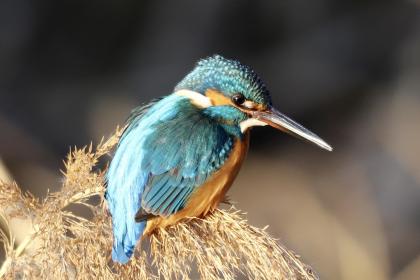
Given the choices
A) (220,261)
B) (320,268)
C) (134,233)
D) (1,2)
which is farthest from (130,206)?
(1,2)

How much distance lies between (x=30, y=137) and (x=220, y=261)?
3720 millimetres

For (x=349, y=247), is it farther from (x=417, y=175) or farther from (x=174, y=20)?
(x=174, y=20)

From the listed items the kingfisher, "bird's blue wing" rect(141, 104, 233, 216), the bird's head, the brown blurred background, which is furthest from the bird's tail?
the brown blurred background

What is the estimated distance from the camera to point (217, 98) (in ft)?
9.14

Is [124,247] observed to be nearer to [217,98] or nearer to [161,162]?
[161,162]

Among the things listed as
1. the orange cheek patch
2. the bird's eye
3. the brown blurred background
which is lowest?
the brown blurred background

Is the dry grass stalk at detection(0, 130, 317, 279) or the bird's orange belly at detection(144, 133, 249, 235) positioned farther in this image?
the bird's orange belly at detection(144, 133, 249, 235)

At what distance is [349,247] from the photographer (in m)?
5.81

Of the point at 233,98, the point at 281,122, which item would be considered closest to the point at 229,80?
the point at 233,98

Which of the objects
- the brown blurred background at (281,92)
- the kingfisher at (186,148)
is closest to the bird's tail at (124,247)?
the kingfisher at (186,148)

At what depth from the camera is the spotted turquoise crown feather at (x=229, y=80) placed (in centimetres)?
273

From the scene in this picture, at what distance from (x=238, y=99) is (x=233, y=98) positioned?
0.5 inches

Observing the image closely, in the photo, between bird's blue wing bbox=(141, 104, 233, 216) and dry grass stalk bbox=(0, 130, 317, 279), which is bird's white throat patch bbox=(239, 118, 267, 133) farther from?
dry grass stalk bbox=(0, 130, 317, 279)

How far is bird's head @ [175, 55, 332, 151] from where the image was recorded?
274 centimetres
